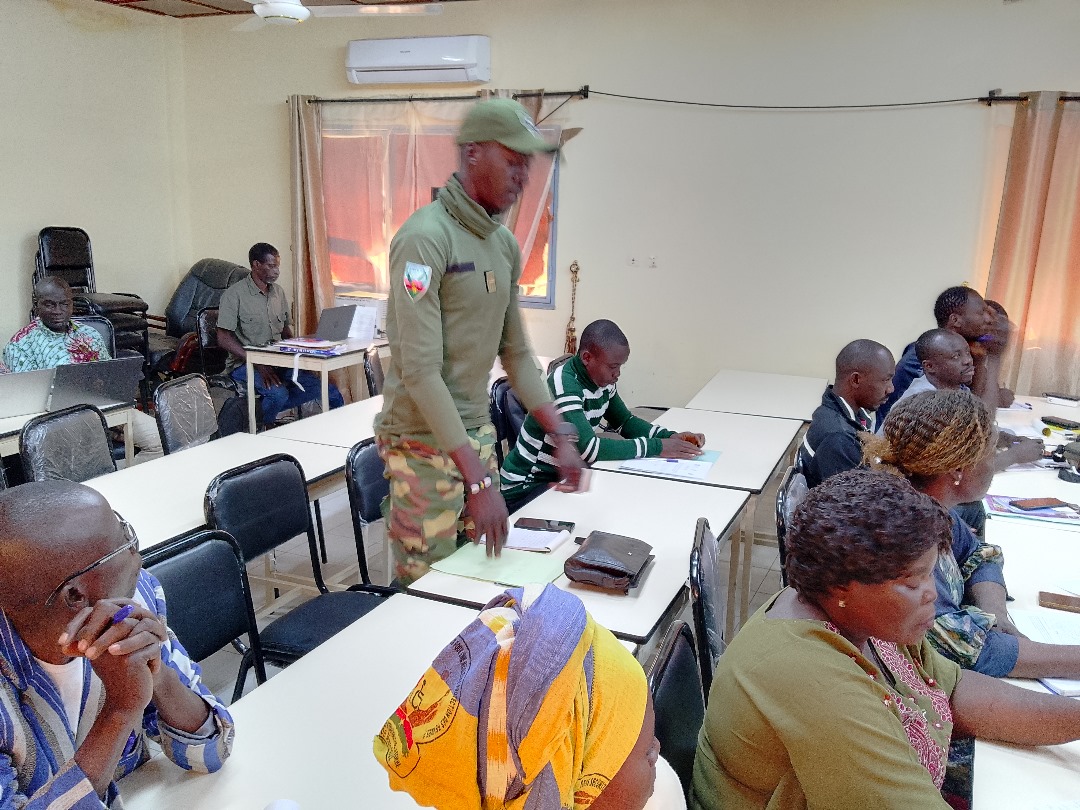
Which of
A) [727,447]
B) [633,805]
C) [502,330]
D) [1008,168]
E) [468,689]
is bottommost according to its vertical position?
[727,447]

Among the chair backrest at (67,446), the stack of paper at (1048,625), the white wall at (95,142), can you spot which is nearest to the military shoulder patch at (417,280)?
the stack of paper at (1048,625)

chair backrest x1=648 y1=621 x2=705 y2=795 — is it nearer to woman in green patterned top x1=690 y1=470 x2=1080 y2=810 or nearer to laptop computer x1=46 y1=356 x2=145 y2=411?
woman in green patterned top x1=690 y1=470 x2=1080 y2=810

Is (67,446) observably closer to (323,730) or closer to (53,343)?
(53,343)

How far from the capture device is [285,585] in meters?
3.24

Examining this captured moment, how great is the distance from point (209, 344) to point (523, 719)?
594 cm

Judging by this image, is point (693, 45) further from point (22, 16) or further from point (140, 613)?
point (140, 613)

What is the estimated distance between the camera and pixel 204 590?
1.89 m

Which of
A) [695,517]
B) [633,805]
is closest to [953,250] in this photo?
[695,517]

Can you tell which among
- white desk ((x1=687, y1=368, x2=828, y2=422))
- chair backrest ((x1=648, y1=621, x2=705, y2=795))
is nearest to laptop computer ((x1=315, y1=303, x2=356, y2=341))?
white desk ((x1=687, y1=368, x2=828, y2=422))

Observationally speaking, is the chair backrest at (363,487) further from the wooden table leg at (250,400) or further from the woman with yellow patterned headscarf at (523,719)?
the wooden table leg at (250,400)

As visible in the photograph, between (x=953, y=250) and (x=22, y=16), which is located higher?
(x=22, y=16)

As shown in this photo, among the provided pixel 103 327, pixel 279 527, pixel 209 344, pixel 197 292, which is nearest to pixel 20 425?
pixel 279 527

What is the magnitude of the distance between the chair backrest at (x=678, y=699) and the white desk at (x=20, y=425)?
2.57 meters

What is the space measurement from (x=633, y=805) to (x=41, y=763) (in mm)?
777
